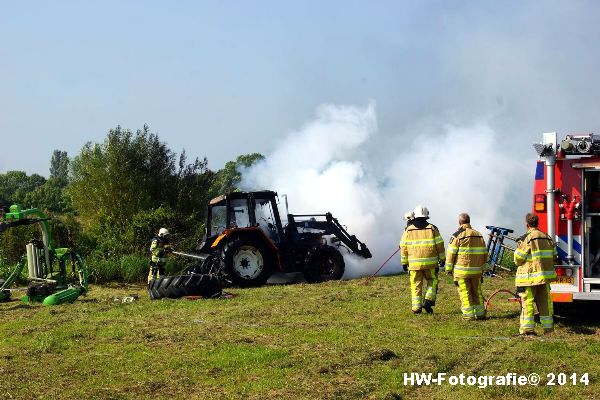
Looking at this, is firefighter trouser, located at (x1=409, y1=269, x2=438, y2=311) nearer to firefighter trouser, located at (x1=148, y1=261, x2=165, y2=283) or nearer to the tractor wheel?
the tractor wheel

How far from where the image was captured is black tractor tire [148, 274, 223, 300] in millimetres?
15258

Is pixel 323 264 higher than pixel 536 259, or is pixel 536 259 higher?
pixel 536 259

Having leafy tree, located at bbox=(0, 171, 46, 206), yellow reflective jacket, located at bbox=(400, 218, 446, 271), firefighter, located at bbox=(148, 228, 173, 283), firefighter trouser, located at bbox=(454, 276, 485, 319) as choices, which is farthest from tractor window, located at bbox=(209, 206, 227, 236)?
leafy tree, located at bbox=(0, 171, 46, 206)

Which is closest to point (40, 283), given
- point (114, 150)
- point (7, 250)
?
point (7, 250)

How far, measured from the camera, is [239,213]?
764 inches

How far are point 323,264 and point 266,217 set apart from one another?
1.77 meters

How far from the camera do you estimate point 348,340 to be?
9945 mm

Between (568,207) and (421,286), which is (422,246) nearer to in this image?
(421,286)

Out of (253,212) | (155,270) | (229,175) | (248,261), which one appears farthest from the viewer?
(229,175)

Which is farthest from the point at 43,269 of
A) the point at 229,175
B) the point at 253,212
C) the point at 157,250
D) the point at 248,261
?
the point at 229,175

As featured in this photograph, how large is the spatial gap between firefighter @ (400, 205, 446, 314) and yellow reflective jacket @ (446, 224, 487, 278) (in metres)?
0.52

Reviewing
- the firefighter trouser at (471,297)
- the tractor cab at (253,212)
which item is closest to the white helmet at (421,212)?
the firefighter trouser at (471,297)

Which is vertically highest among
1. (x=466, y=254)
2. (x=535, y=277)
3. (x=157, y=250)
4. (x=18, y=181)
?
(x=18, y=181)

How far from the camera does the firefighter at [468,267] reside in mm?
11883
